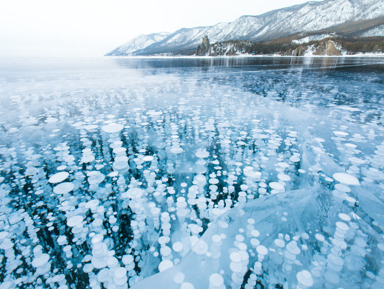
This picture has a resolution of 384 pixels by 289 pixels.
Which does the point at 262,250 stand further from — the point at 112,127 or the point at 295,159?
the point at 112,127

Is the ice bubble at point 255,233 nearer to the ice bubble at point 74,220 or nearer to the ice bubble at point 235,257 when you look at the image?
the ice bubble at point 235,257

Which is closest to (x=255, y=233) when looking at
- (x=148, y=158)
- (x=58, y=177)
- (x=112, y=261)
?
(x=112, y=261)

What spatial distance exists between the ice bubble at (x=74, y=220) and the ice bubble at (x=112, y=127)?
3.43m

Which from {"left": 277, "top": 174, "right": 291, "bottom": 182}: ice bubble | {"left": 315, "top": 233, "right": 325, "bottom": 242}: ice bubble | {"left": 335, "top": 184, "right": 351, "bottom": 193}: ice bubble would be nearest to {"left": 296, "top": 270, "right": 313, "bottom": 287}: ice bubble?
{"left": 315, "top": 233, "right": 325, "bottom": 242}: ice bubble

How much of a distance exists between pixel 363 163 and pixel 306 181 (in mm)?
1523

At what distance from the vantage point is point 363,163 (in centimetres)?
399

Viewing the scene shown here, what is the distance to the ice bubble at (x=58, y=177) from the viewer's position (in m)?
3.60

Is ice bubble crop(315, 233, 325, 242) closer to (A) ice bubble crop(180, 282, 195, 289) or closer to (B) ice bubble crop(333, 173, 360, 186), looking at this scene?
(B) ice bubble crop(333, 173, 360, 186)

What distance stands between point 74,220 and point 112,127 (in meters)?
3.88

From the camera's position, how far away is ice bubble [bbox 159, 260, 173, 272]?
213cm

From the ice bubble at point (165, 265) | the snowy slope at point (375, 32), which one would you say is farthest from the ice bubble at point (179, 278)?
the snowy slope at point (375, 32)

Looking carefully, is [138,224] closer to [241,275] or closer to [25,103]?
[241,275]

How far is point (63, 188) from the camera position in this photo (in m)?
3.41

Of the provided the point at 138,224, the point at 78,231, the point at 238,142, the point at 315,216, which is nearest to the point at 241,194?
the point at 315,216
